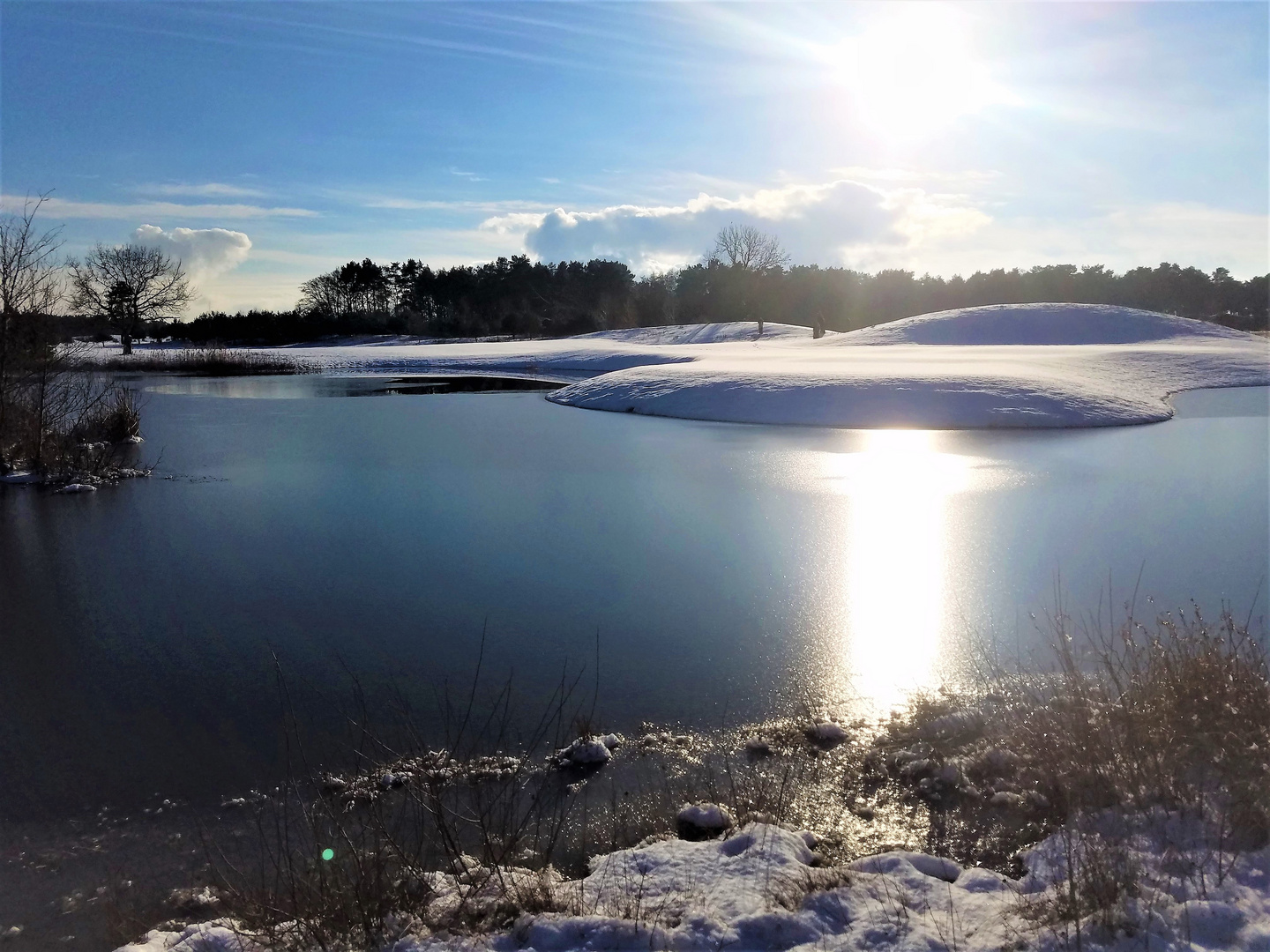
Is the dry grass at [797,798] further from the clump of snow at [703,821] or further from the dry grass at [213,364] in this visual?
Result: the dry grass at [213,364]

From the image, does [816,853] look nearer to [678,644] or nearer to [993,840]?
[993,840]

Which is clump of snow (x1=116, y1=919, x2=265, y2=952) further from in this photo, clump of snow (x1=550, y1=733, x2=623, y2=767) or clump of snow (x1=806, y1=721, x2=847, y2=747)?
clump of snow (x1=806, y1=721, x2=847, y2=747)

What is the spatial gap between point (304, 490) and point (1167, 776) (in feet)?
34.3

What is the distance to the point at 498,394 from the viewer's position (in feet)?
84.9

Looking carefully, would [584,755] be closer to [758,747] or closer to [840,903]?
[758,747]

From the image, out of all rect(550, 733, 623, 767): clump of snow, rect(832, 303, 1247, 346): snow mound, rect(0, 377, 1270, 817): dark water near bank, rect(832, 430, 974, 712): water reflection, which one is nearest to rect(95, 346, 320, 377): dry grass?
rect(832, 303, 1247, 346): snow mound

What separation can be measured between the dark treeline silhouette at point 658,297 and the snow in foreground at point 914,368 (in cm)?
1048

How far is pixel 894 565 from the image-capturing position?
8109 mm

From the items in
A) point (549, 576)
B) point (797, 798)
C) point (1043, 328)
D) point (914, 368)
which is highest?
point (1043, 328)

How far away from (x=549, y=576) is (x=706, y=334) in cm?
3794

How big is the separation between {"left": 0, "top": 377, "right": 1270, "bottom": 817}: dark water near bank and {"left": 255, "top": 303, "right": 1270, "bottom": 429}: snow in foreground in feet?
11.8

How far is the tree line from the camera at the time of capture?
1955 inches

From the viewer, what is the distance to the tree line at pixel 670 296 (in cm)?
4966

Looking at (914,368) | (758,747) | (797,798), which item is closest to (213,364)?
(914,368)
